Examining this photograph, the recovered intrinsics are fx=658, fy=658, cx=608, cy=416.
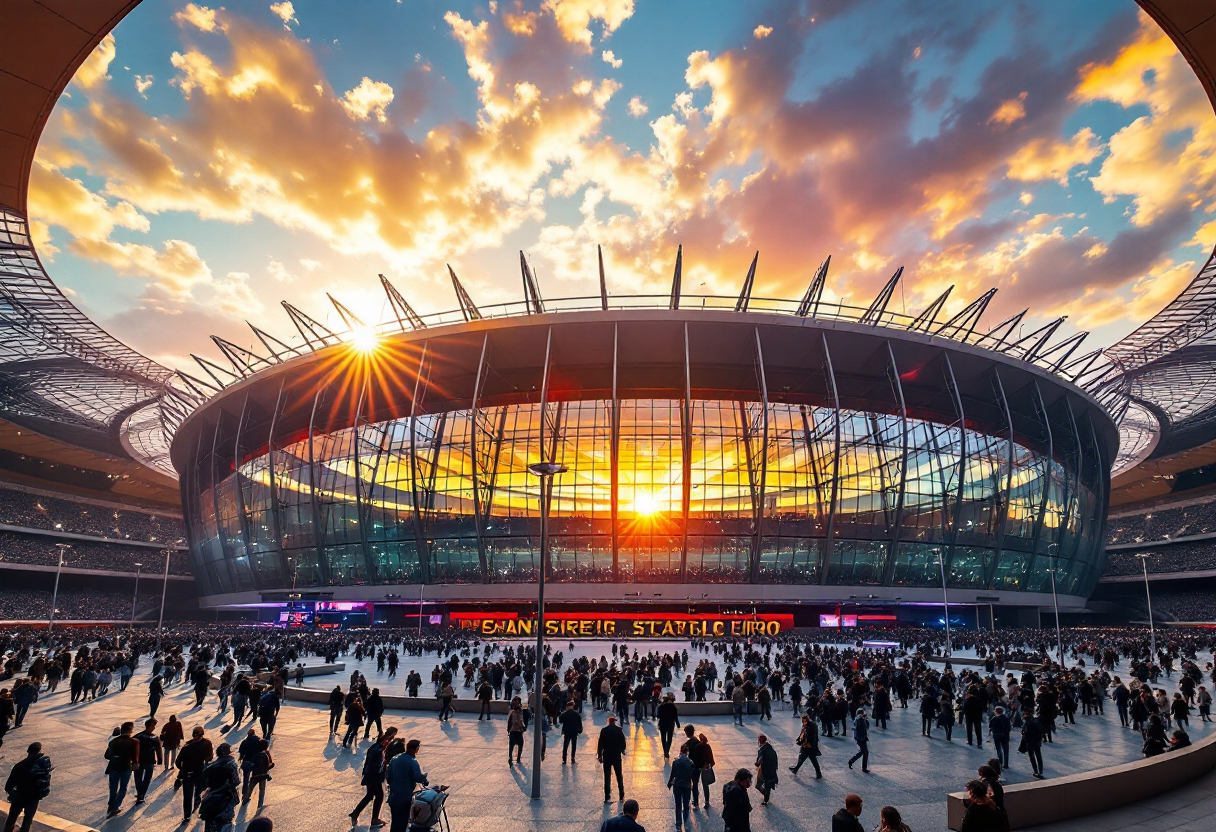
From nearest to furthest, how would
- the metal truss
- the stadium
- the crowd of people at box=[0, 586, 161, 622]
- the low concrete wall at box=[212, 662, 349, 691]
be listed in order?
the low concrete wall at box=[212, 662, 349, 691]
the metal truss
the stadium
the crowd of people at box=[0, 586, 161, 622]

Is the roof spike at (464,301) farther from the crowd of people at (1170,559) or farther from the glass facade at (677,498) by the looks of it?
the crowd of people at (1170,559)

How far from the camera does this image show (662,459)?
Answer: 194 feet

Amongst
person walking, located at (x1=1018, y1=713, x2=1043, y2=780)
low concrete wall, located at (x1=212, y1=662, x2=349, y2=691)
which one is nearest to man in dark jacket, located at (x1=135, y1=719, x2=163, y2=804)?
low concrete wall, located at (x1=212, y1=662, x2=349, y2=691)

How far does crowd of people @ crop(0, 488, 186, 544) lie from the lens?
83938 millimetres

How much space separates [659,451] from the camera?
59.5 metres

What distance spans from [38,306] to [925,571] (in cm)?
7549

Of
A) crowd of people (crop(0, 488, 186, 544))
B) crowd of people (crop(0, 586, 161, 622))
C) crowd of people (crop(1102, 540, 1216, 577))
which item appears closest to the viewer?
crowd of people (crop(0, 586, 161, 622))

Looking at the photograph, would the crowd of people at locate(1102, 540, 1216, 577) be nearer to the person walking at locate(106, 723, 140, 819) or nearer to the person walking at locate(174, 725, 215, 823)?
the person walking at locate(174, 725, 215, 823)

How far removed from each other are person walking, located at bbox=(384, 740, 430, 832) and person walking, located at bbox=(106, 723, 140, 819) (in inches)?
210

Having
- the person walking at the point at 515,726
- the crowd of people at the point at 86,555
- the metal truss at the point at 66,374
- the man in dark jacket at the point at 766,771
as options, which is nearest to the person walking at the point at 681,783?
the man in dark jacket at the point at 766,771

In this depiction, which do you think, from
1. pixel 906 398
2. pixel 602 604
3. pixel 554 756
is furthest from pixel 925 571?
pixel 554 756

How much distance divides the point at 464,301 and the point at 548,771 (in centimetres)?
4605

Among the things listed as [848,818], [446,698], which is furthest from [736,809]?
[446,698]

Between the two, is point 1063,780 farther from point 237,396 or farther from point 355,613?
point 237,396
